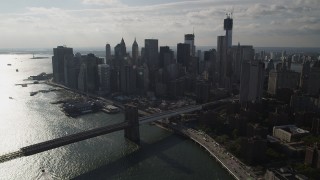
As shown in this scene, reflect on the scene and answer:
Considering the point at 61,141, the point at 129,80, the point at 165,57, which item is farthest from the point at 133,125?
the point at 165,57

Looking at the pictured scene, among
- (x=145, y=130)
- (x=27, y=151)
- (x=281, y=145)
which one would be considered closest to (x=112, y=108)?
(x=145, y=130)

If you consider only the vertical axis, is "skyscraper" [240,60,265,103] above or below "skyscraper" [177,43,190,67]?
below

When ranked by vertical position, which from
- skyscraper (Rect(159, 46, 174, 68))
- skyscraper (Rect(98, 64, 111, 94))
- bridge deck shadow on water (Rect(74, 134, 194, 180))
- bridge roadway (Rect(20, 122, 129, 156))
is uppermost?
skyscraper (Rect(159, 46, 174, 68))

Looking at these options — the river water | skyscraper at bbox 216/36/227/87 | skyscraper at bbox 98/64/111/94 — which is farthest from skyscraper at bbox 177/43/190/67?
the river water

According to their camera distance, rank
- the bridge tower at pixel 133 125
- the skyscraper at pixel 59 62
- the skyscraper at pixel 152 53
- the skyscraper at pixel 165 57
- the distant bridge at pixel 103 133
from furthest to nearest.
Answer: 1. the skyscraper at pixel 152 53
2. the skyscraper at pixel 165 57
3. the skyscraper at pixel 59 62
4. the bridge tower at pixel 133 125
5. the distant bridge at pixel 103 133

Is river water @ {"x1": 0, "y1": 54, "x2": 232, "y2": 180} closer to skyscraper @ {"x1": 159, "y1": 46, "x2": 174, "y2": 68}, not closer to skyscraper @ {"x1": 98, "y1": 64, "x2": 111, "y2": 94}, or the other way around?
skyscraper @ {"x1": 98, "y1": 64, "x2": 111, "y2": 94}

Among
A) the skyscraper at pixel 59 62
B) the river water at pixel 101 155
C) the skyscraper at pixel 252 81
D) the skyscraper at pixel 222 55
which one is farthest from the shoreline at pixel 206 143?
the skyscraper at pixel 59 62

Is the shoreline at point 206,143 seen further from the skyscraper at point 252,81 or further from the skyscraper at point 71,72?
the skyscraper at point 71,72

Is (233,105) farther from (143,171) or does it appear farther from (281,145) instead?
(143,171)
